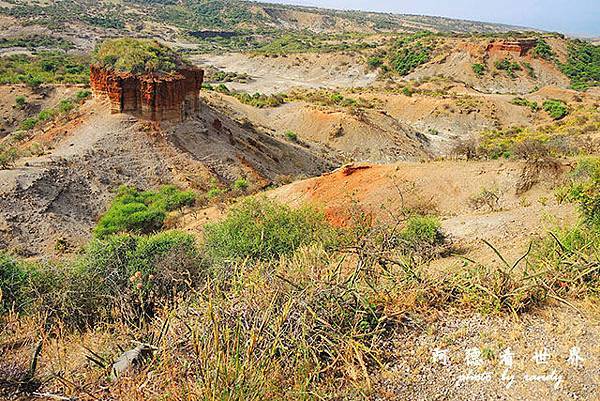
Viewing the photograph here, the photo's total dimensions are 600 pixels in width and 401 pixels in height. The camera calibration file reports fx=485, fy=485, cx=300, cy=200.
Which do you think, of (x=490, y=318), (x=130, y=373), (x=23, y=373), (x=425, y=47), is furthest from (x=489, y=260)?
(x=425, y=47)

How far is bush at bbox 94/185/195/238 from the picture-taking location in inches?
671

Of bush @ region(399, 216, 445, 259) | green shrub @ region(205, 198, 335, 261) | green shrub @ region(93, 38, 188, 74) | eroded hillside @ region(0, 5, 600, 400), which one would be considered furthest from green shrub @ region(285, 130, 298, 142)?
bush @ region(399, 216, 445, 259)

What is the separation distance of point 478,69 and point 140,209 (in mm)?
50801

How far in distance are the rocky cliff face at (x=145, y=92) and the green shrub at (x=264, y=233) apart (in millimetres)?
12323

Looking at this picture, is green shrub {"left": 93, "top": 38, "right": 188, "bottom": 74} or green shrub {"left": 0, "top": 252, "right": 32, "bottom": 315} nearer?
green shrub {"left": 0, "top": 252, "right": 32, "bottom": 315}

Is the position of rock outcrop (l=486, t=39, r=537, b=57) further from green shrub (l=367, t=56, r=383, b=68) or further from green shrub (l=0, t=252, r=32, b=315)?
green shrub (l=0, t=252, r=32, b=315)

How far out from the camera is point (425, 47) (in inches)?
2618

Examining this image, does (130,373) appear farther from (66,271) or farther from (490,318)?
(66,271)

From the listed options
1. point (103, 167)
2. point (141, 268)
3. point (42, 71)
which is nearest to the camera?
point (141, 268)

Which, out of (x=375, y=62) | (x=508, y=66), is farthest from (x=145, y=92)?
(x=508, y=66)

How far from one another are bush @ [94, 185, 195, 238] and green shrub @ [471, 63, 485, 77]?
48.0m

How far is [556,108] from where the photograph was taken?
40469 millimetres

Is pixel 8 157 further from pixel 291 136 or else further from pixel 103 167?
pixel 291 136

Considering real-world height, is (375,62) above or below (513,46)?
below
